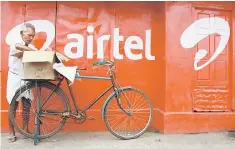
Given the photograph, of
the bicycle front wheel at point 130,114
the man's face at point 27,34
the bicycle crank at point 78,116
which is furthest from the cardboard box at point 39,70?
the bicycle front wheel at point 130,114

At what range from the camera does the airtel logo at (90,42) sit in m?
5.40

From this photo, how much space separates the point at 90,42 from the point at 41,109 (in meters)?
1.62

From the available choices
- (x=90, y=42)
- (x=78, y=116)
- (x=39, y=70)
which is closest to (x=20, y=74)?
(x=39, y=70)

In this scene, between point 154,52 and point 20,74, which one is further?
point 154,52

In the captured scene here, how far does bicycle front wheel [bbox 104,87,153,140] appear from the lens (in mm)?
5137

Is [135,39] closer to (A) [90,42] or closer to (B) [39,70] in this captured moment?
(A) [90,42]

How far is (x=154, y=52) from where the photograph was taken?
18.5ft

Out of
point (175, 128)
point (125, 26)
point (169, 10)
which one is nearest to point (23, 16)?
point (125, 26)

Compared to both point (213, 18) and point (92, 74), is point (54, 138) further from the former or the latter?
point (213, 18)

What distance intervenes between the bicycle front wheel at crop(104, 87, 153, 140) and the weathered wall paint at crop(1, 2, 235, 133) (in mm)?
242

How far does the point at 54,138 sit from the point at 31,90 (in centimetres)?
95

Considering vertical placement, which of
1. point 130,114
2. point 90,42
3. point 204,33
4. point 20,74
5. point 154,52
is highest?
point 204,33

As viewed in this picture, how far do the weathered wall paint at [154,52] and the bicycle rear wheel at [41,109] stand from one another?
19.7 inches

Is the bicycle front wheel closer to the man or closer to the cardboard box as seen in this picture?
the cardboard box
